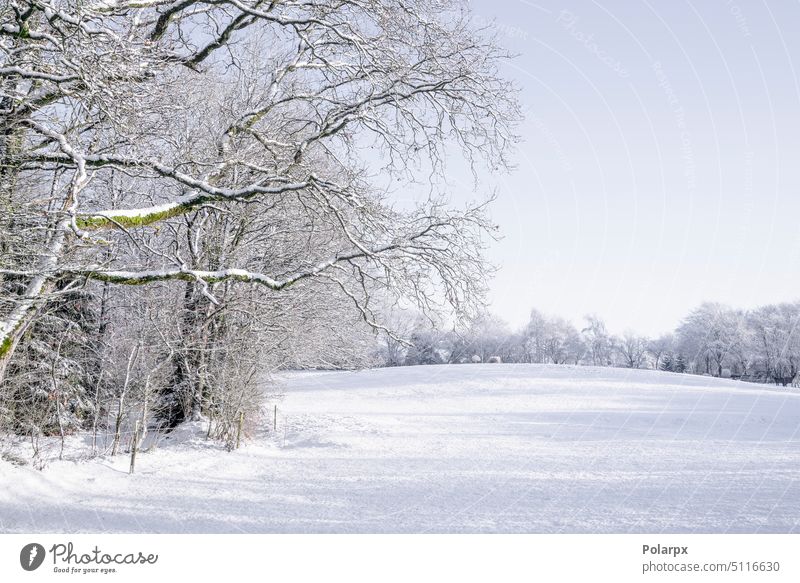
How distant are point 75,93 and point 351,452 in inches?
408

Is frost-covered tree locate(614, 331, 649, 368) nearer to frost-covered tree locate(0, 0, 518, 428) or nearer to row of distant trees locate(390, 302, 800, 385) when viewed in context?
row of distant trees locate(390, 302, 800, 385)

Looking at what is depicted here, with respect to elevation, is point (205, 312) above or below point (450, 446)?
above

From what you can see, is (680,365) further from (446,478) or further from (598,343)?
(446,478)

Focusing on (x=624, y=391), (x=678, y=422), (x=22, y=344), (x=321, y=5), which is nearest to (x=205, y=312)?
(x=22, y=344)

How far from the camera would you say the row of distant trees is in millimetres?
59438

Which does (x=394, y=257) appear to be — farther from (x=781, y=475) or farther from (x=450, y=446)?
(x=781, y=475)

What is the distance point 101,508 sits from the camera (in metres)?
7.28
